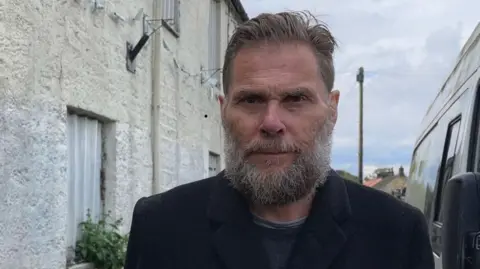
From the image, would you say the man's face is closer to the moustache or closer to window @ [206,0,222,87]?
the moustache

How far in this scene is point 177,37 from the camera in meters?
11.4

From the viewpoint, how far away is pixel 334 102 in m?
2.45

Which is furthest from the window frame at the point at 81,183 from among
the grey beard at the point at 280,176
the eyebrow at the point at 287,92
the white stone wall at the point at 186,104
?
the eyebrow at the point at 287,92

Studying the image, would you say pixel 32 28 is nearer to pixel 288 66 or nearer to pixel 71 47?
pixel 71 47

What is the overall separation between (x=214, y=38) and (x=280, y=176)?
13.2 m

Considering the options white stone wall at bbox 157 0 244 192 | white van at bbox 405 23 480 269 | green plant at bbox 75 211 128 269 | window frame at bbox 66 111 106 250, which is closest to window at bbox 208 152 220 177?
white stone wall at bbox 157 0 244 192

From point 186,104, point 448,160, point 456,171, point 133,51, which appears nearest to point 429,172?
point 448,160

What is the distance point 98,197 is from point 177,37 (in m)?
4.14

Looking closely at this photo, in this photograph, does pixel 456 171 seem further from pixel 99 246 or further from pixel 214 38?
pixel 214 38

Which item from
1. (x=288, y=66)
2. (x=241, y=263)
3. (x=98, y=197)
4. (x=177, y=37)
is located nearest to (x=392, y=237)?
(x=241, y=263)

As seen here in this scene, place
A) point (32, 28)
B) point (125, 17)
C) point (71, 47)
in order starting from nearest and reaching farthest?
1. point (32, 28)
2. point (71, 47)
3. point (125, 17)

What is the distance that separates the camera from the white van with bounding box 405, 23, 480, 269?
209 centimetres

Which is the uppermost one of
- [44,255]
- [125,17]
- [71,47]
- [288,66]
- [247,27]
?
[125,17]

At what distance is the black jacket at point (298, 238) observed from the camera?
2.18 metres
